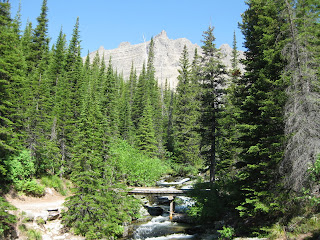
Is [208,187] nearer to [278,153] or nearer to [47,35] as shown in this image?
[278,153]

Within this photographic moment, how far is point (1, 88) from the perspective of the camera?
15.8 meters

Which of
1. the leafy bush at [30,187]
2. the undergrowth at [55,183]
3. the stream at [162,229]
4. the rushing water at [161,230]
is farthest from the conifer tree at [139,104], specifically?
the leafy bush at [30,187]

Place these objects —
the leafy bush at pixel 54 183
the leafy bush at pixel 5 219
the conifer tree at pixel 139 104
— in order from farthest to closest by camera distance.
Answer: the conifer tree at pixel 139 104
the leafy bush at pixel 54 183
the leafy bush at pixel 5 219

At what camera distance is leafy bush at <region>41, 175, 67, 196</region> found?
22.9 meters

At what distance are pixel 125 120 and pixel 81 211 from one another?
35612 mm

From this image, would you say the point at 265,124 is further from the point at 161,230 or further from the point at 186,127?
the point at 186,127

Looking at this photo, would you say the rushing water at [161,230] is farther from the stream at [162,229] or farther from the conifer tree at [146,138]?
the conifer tree at [146,138]

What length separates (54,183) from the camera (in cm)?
2366

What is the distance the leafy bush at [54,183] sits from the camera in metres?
22.9

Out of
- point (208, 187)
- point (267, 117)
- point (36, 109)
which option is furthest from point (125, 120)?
point (267, 117)

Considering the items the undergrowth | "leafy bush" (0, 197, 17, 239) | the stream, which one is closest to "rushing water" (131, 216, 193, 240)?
the stream

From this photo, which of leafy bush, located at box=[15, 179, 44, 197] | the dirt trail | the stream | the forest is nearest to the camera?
the forest

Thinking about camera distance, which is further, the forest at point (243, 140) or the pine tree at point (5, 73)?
the pine tree at point (5, 73)

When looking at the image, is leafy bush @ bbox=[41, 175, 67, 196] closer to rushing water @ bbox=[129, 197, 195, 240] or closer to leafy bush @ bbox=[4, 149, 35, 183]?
leafy bush @ bbox=[4, 149, 35, 183]
